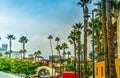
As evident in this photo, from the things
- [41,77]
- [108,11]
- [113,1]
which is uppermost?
[113,1]

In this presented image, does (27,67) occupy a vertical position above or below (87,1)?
below

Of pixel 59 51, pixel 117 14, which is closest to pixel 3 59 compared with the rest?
pixel 59 51

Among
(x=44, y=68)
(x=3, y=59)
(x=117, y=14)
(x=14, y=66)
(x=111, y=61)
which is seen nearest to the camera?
(x=111, y=61)

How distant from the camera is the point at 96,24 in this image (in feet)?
241

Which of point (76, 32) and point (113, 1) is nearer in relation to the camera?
point (113, 1)

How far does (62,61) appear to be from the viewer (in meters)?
176

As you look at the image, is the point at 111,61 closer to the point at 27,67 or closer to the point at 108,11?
the point at 108,11

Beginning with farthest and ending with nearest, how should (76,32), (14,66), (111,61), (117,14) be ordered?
(14,66), (76,32), (117,14), (111,61)

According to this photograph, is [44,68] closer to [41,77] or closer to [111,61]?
[41,77]

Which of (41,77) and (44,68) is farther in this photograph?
(44,68)

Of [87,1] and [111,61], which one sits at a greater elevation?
Result: [87,1]

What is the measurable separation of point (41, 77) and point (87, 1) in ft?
264

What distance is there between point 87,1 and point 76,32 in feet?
103

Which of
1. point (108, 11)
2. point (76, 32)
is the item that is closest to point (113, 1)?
point (108, 11)
